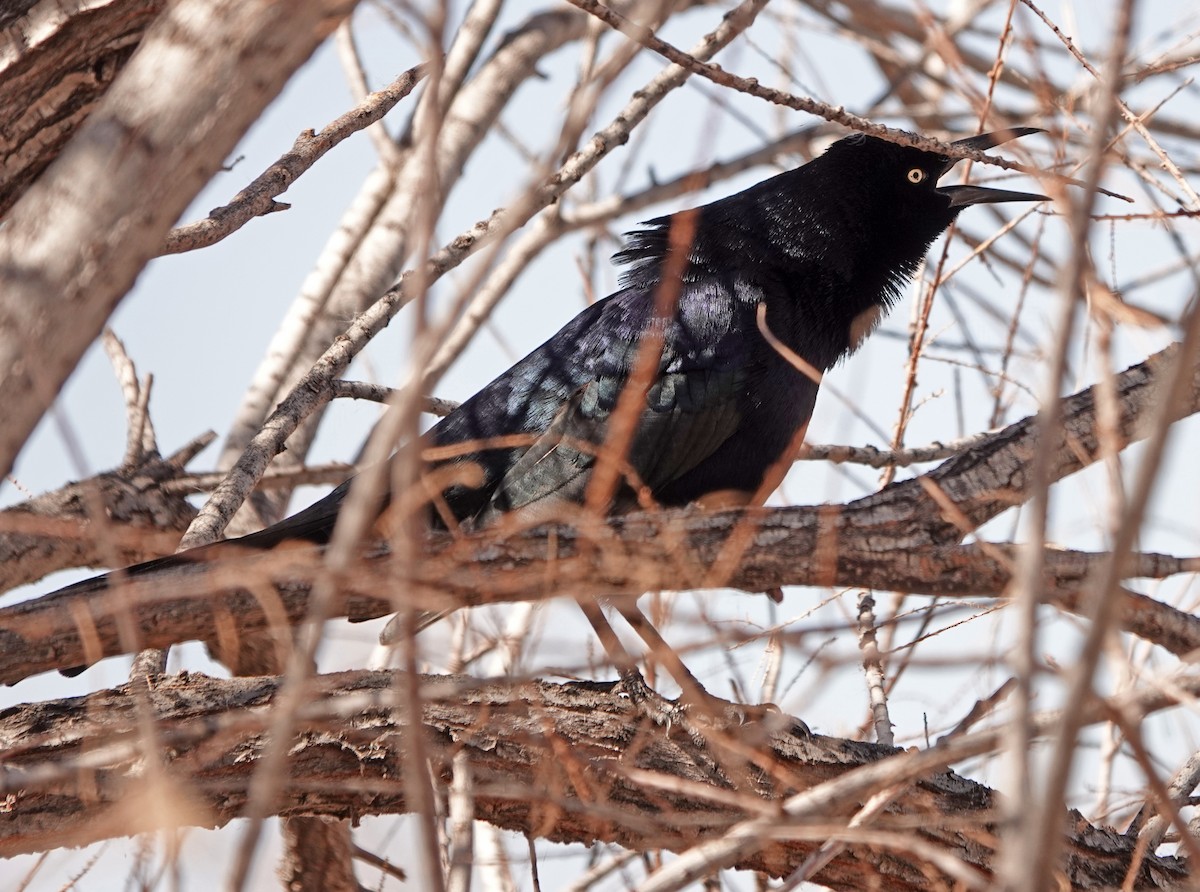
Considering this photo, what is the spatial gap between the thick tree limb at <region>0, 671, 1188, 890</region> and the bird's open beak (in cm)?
236

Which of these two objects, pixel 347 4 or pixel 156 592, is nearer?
pixel 347 4

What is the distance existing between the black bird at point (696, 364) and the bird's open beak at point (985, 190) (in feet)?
0.04

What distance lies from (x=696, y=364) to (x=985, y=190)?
163 centimetres

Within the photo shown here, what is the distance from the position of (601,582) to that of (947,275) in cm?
227

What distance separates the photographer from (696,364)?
449 centimetres

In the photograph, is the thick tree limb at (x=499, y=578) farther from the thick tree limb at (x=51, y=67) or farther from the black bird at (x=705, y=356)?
the thick tree limb at (x=51, y=67)

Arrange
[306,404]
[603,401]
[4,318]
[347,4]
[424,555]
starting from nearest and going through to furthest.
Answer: [4,318]
[347,4]
[424,555]
[306,404]
[603,401]

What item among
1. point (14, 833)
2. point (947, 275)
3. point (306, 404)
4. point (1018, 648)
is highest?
point (947, 275)

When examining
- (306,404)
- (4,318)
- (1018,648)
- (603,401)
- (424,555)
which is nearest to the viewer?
(1018,648)

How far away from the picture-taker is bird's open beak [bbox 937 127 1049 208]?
15.5 ft

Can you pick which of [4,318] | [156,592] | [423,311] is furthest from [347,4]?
[156,592]

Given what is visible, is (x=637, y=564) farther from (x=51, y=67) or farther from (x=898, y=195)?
(x=898, y=195)

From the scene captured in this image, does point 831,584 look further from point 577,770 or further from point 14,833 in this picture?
point 14,833

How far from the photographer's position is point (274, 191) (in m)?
3.46
